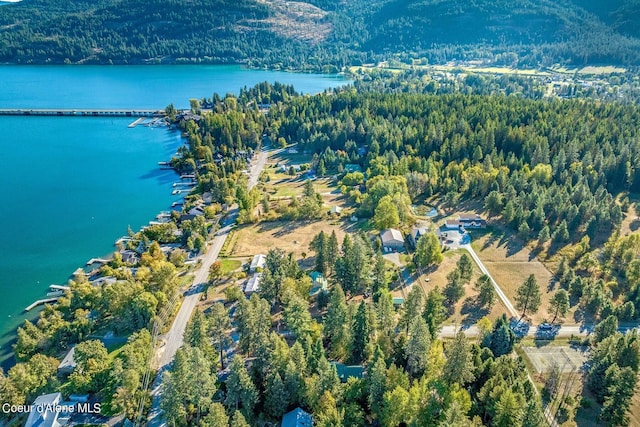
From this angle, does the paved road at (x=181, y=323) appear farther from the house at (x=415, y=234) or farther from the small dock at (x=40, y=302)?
the house at (x=415, y=234)

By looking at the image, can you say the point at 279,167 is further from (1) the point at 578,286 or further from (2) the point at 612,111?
Answer: (2) the point at 612,111

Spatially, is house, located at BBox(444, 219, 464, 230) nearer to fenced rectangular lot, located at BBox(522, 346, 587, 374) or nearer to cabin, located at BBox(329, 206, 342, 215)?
cabin, located at BBox(329, 206, 342, 215)

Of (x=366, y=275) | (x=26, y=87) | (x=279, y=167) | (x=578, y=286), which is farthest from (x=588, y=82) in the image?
(x=26, y=87)

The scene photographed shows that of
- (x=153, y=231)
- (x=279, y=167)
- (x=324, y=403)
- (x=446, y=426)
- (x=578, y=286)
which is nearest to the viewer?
(x=446, y=426)

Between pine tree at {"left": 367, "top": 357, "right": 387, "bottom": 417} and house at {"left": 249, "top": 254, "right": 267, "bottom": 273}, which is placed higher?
pine tree at {"left": 367, "top": 357, "right": 387, "bottom": 417}

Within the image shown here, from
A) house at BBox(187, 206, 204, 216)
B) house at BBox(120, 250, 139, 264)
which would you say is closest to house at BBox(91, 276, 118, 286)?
house at BBox(120, 250, 139, 264)

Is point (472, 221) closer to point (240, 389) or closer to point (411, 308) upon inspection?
point (411, 308)
